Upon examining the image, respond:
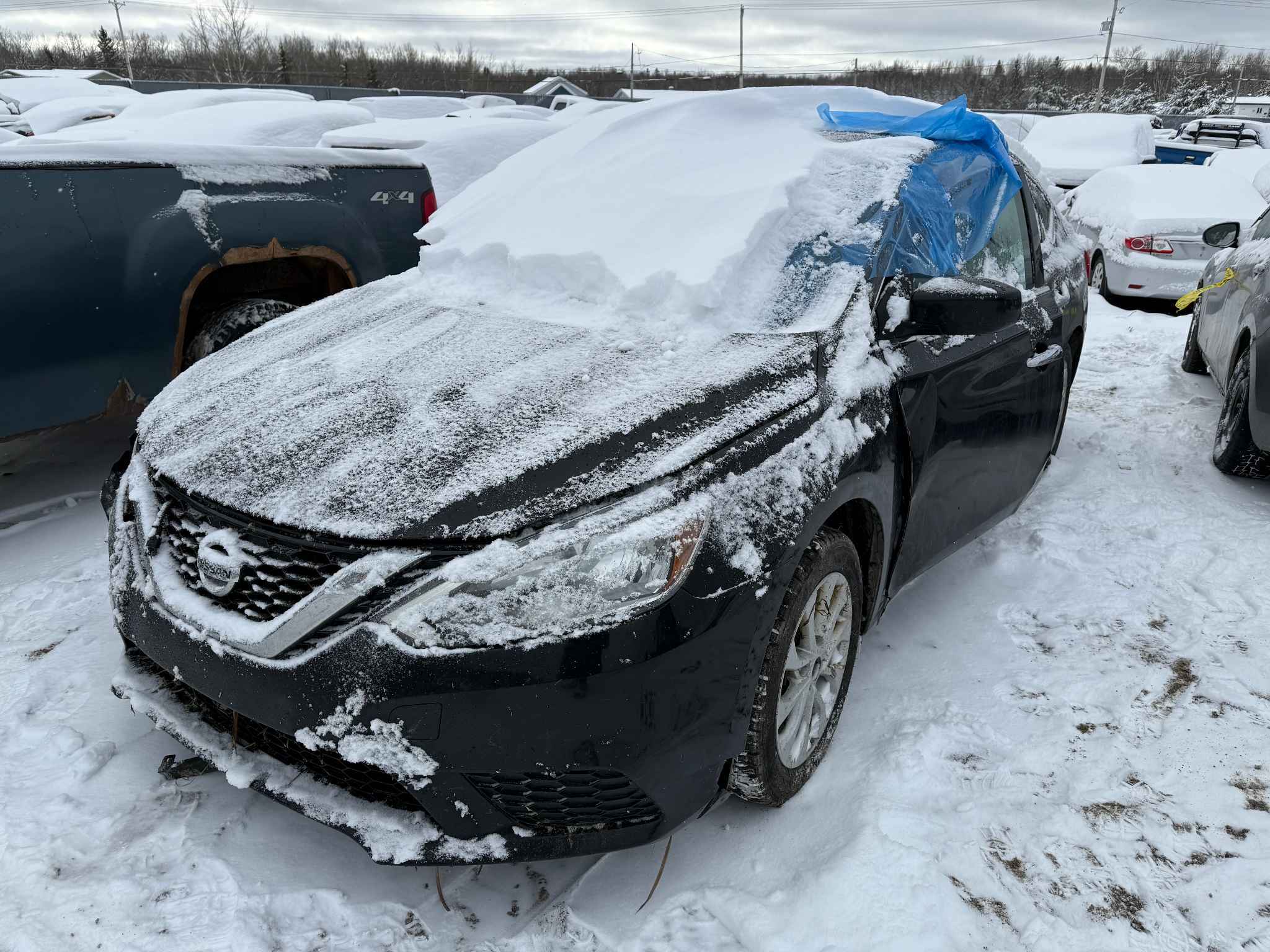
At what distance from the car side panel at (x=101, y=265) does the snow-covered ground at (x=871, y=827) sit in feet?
2.41

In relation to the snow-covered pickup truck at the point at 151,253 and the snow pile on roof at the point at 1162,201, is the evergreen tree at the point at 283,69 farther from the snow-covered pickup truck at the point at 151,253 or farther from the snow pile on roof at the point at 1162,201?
the snow-covered pickup truck at the point at 151,253

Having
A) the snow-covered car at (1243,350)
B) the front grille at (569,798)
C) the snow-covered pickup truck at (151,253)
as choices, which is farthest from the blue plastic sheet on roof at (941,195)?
the snow-covered pickup truck at (151,253)

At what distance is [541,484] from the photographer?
5.99ft

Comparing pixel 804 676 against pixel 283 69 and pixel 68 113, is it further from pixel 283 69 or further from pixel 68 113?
pixel 283 69

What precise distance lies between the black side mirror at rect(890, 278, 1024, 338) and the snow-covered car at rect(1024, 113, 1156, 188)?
12.4 m

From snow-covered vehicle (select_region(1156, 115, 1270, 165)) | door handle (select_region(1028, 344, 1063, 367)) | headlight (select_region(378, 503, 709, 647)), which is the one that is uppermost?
headlight (select_region(378, 503, 709, 647))

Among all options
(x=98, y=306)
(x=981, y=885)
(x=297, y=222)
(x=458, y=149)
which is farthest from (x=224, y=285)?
(x=981, y=885)

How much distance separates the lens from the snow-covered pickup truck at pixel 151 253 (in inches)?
134

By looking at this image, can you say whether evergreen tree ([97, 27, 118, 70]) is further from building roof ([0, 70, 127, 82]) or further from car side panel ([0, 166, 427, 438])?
car side panel ([0, 166, 427, 438])

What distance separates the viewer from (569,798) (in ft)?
5.92

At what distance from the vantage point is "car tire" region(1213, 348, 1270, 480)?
4270 millimetres

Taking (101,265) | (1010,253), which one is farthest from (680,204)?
(101,265)

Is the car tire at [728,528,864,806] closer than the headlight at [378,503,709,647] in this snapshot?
No

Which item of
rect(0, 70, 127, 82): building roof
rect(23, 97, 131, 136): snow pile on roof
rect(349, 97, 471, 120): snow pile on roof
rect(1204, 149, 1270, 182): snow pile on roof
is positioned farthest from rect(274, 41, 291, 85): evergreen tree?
rect(1204, 149, 1270, 182): snow pile on roof
